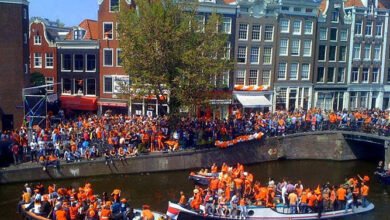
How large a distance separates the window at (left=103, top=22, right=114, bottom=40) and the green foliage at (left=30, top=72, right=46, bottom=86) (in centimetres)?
906

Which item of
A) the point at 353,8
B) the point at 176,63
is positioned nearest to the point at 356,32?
the point at 353,8

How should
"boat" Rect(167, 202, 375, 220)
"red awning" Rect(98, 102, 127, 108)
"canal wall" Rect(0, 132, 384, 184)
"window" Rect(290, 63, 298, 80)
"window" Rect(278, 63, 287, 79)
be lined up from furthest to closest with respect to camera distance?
"window" Rect(290, 63, 298, 80) → "window" Rect(278, 63, 287, 79) → "red awning" Rect(98, 102, 127, 108) → "canal wall" Rect(0, 132, 384, 184) → "boat" Rect(167, 202, 375, 220)

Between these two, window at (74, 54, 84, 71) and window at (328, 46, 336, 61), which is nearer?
window at (74, 54, 84, 71)

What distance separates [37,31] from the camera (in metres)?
47.2

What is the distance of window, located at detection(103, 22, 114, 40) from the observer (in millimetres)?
43844

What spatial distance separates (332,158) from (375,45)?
22.6 meters

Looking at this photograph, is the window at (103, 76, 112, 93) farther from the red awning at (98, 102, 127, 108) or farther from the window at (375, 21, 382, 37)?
the window at (375, 21, 382, 37)

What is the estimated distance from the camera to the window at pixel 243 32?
45766mm

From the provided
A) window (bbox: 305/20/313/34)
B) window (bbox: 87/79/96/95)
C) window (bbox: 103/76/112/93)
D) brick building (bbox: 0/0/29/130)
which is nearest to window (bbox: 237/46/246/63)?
window (bbox: 305/20/313/34)

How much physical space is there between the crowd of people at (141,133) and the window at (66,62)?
1225 cm

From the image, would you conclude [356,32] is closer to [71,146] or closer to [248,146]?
[248,146]

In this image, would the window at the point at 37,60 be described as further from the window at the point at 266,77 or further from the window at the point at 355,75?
the window at the point at 355,75

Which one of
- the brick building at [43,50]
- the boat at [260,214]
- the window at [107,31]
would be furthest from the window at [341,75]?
the brick building at [43,50]

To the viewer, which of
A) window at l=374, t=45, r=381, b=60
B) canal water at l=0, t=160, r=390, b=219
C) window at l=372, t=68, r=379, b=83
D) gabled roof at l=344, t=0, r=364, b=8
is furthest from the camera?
window at l=372, t=68, r=379, b=83
